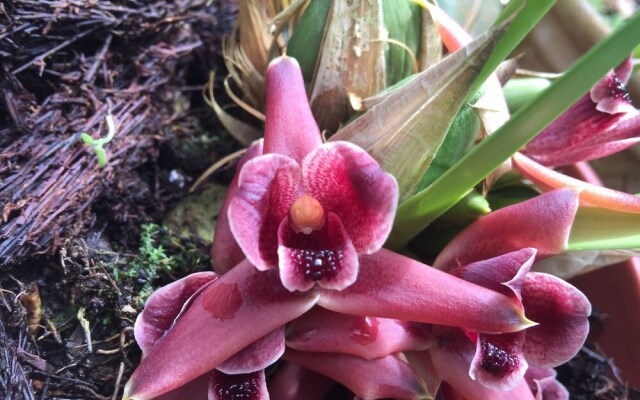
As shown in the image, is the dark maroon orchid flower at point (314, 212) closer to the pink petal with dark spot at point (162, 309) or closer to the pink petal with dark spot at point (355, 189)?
the pink petal with dark spot at point (355, 189)

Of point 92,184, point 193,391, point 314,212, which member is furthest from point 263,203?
point 92,184

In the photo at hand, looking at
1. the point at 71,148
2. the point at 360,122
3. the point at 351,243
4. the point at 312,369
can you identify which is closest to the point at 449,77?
the point at 360,122

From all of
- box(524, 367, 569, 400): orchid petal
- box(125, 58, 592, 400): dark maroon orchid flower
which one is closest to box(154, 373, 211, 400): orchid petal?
box(125, 58, 592, 400): dark maroon orchid flower

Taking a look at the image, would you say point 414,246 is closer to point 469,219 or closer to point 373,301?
point 469,219

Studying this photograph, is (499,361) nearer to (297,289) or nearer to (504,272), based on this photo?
(504,272)

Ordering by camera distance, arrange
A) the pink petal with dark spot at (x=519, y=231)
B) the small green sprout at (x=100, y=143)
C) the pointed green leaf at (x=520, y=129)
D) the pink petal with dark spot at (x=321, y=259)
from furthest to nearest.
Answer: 1. the small green sprout at (x=100, y=143)
2. the pink petal with dark spot at (x=519, y=231)
3. the pink petal with dark spot at (x=321, y=259)
4. the pointed green leaf at (x=520, y=129)

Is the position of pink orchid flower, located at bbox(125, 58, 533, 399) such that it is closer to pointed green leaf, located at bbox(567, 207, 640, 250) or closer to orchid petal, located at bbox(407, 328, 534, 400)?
orchid petal, located at bbox(407, 328, 534, 400)

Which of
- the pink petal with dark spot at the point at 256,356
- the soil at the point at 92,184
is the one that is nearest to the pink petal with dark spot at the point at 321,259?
the pink petal with dark spot at the point at 256,356
